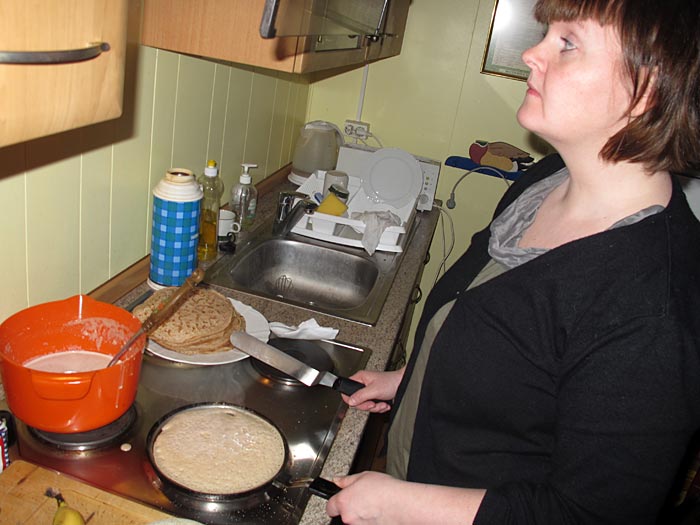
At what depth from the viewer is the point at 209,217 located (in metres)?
1.69

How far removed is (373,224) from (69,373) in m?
Result: 1.26

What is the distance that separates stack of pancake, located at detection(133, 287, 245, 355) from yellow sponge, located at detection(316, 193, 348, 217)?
2.59ft

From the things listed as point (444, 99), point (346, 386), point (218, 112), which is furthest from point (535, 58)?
point (444, 99)

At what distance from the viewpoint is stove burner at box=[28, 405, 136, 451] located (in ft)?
3.06

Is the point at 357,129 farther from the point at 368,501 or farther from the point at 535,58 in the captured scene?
the point at 368,501

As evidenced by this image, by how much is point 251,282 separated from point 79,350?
0.86m

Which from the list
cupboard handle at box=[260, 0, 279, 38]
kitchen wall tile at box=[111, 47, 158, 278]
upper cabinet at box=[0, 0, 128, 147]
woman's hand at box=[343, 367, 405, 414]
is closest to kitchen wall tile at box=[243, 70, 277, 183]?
kitchen wall tile at box=[111, 47, 158, 278]

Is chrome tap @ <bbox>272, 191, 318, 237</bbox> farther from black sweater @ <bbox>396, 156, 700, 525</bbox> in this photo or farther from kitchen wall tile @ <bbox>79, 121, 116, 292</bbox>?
black sweater @ <bbox>396, 156, 700, 525</bbox>

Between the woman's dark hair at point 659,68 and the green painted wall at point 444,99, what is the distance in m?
1.74

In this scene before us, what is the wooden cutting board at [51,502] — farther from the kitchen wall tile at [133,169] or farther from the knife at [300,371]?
the kitchen wall tile at [133,169]

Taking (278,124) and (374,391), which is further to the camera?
(278,124)

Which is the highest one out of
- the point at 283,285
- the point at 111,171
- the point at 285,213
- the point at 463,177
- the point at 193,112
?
the point at 193,112

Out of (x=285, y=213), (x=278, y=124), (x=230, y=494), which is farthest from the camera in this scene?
(x=278, y=124)

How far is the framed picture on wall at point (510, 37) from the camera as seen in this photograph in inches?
92.9
